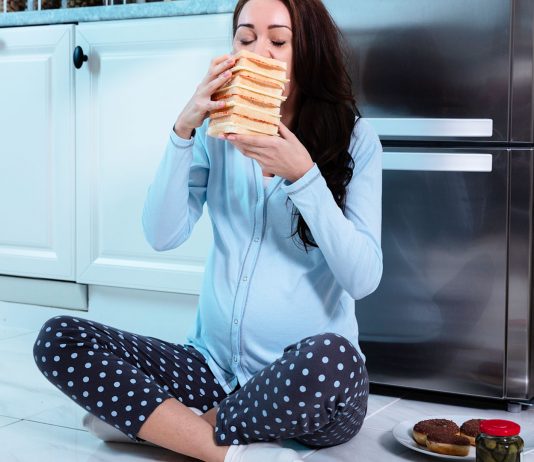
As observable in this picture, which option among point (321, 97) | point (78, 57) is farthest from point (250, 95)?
point (78, 57)

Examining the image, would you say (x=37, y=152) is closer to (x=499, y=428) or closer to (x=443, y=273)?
(x=443, y=273)

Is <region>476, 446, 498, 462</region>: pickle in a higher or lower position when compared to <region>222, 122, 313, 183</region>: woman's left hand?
lower

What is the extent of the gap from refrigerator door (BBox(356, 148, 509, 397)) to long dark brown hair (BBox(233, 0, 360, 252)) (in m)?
0.39

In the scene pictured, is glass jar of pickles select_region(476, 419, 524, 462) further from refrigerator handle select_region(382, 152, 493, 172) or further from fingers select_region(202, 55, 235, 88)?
refrigerator handle select_region(382, 152, 493, 172)

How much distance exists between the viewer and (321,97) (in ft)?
5.05

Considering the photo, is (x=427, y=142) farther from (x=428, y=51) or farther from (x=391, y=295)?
(x=391, y=295)

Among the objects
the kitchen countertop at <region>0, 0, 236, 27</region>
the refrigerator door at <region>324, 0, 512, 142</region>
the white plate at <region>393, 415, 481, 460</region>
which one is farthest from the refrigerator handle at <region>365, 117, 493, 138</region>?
the white plate at <region>393, 415, 481, 460</region>

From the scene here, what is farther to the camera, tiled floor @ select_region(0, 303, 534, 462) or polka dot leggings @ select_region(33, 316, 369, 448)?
tiled floor @ select_region(0, 303, 534, 462)

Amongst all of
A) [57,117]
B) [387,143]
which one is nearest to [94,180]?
[57,117]

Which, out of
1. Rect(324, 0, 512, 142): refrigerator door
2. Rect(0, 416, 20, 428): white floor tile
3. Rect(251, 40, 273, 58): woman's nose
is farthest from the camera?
Rect(324, 0, 512, 142): refrigerator door

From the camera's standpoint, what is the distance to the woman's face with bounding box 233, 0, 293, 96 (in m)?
1.44

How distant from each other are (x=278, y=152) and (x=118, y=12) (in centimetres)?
107

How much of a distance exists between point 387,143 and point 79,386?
0.86m

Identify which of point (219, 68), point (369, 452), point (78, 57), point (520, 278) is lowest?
point (369, 452)
